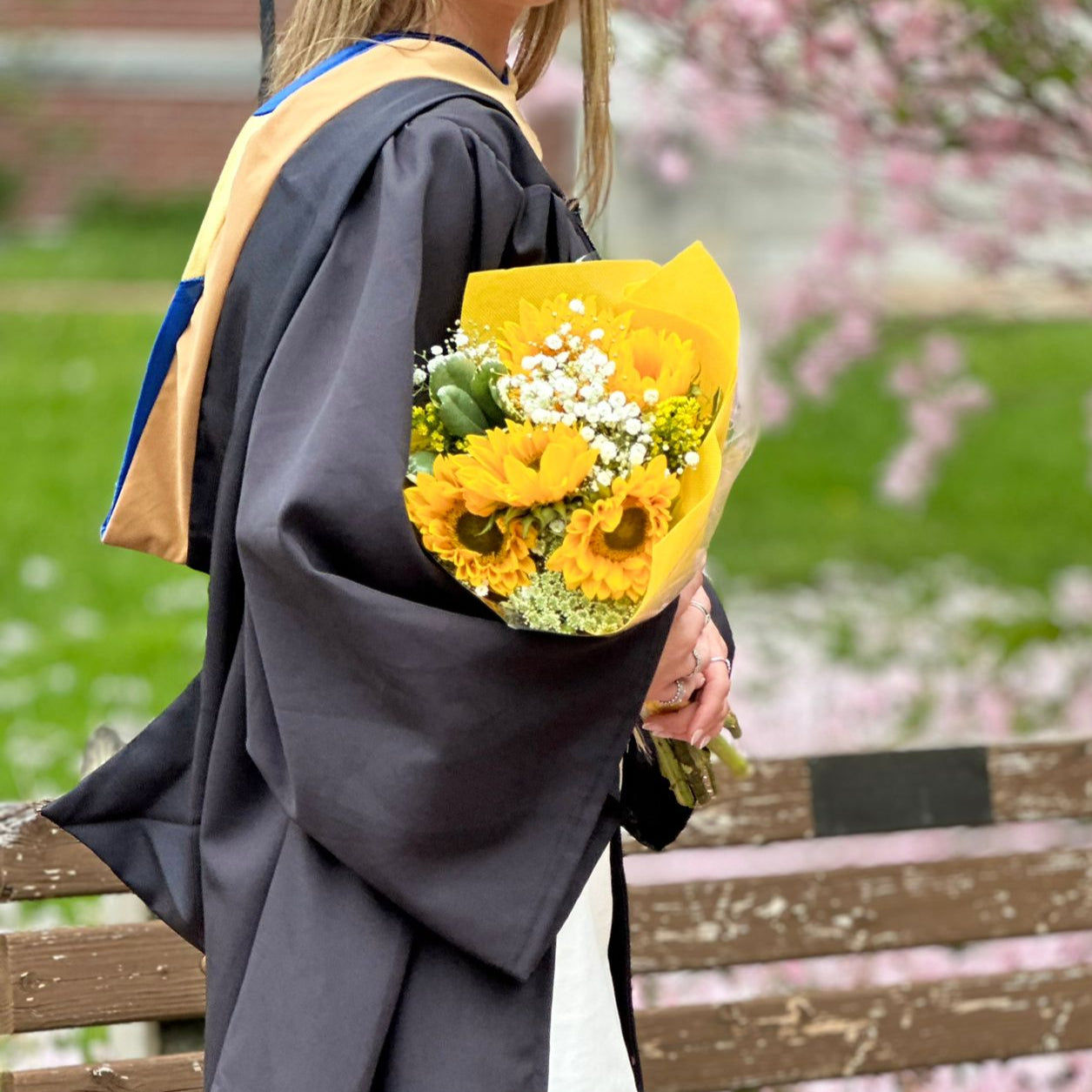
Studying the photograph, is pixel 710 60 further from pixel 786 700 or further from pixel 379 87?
pixel 379 87

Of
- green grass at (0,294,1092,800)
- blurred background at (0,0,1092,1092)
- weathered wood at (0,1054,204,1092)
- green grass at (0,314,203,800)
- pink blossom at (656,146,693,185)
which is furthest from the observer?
green grass at (0,294,1092,800)

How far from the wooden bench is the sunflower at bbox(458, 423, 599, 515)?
1.28m

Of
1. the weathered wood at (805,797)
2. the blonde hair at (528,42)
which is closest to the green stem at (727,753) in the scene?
the weathered wood at (805,797)

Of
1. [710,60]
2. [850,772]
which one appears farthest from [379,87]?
[710,60]

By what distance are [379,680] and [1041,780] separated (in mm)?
1724

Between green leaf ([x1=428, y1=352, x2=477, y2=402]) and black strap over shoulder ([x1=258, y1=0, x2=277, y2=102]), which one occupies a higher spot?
black strap over shoulder ([x1=258, y1=0, x2=277, y2=102])

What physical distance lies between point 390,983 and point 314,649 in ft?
0.98

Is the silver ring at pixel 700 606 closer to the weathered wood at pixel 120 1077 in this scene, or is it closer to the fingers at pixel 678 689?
the fingers at pixel 678 689

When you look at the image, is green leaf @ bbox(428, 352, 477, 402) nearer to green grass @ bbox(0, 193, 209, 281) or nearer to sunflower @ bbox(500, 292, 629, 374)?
sunflower @ bbox(500, 292, 629, 374)

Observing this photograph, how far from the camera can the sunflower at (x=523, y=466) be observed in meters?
1.38

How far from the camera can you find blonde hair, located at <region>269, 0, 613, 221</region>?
1.69m

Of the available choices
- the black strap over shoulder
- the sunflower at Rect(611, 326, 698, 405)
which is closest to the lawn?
the black strap over shoulder

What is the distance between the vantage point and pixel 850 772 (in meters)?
2.72

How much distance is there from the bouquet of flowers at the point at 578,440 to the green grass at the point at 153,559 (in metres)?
3.33
